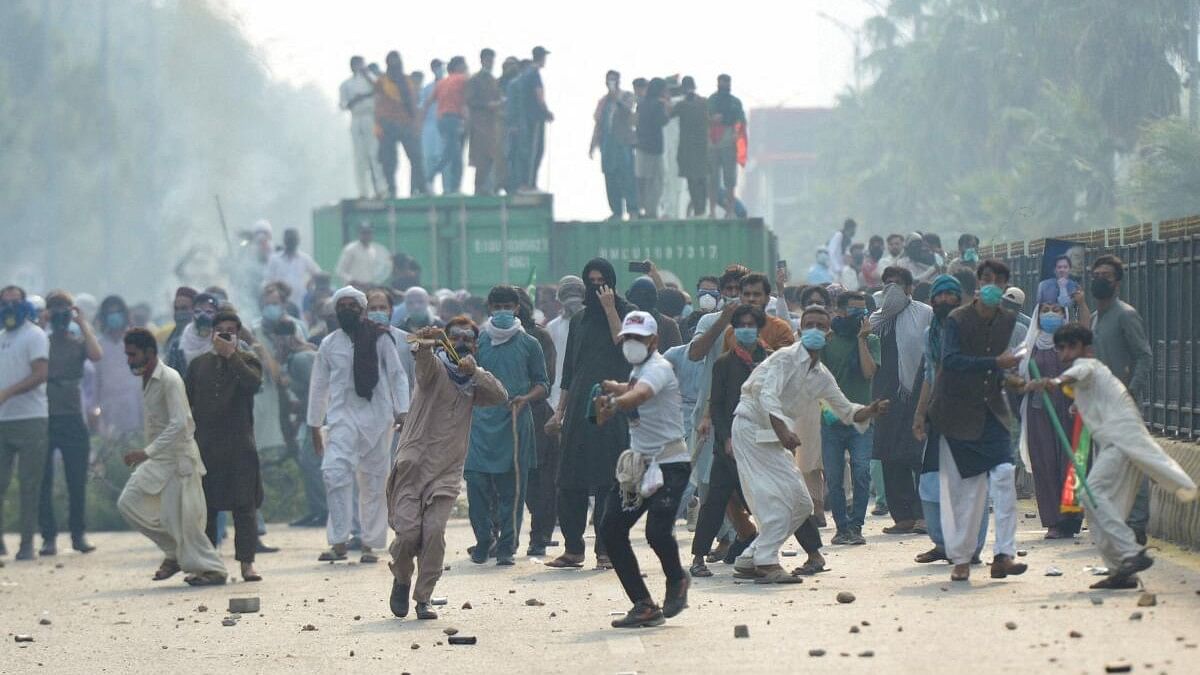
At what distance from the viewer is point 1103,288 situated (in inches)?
514

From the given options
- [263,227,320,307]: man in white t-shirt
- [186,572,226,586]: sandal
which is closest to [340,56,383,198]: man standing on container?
[263,227,320,307]: man in white t-shirt

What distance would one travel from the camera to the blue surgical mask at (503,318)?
14.2 m

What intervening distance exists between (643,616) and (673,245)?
14.3 metres

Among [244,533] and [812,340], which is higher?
[812,340]

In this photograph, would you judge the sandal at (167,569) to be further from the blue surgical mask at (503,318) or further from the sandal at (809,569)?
the sandal at (809,569)

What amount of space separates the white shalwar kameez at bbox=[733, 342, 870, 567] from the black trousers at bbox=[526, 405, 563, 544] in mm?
3203

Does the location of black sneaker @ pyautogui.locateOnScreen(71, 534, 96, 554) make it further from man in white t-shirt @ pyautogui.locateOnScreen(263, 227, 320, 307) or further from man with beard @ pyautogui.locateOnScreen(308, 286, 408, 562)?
man in white t-shirt @ pyautogui.locateOnScreen(263, 227, 320, 307)

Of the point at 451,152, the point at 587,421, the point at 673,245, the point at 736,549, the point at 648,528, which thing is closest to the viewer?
the point at 648,528

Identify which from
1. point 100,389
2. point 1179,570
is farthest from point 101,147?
point 1179,570

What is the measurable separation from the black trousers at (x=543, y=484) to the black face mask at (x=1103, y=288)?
154 inches

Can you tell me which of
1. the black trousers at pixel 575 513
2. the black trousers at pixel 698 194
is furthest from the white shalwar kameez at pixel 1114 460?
the black trousers at pixel 698 194

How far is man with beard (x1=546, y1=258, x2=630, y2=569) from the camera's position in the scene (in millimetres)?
13383

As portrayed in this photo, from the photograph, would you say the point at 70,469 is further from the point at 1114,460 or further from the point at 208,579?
the point at 1114,460

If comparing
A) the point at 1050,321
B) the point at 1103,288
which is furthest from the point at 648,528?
the point at 1103,288
